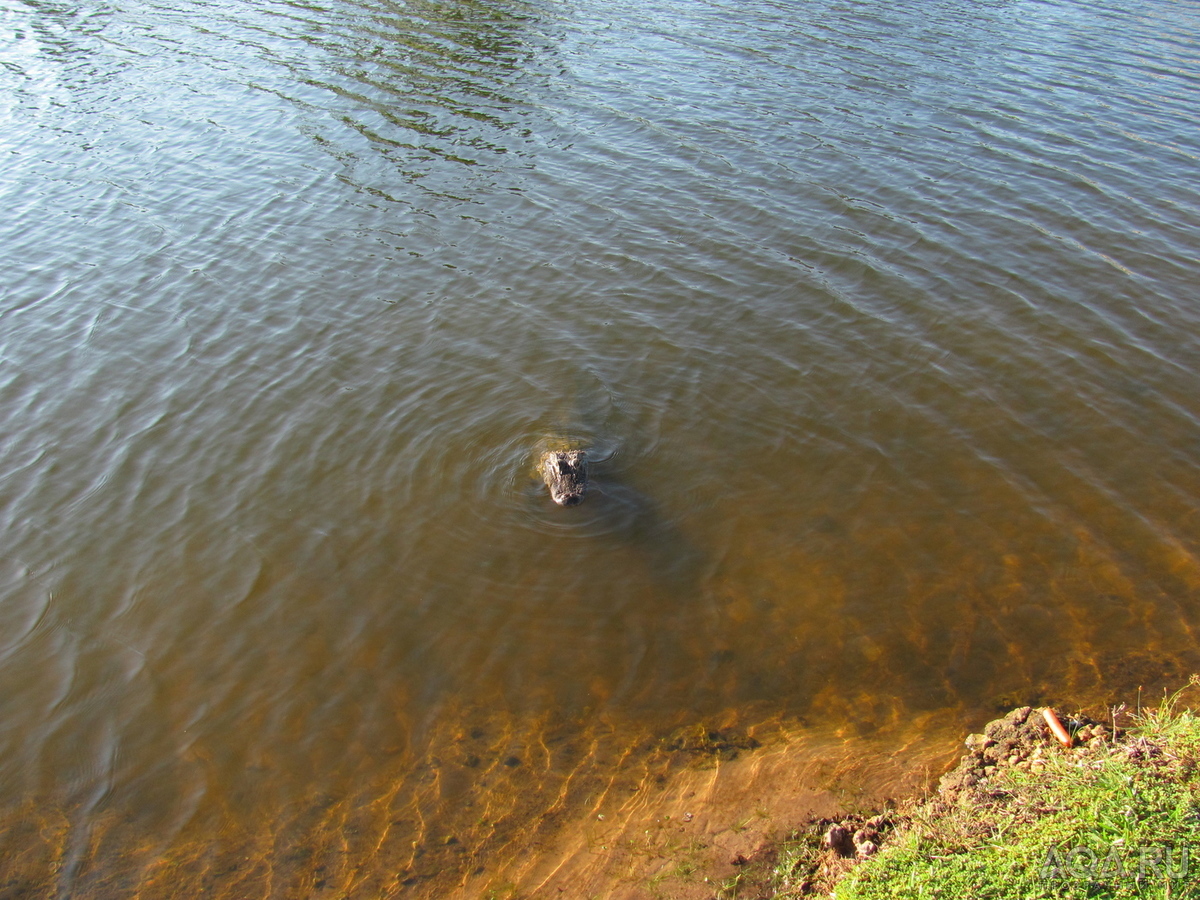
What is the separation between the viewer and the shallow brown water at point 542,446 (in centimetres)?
874

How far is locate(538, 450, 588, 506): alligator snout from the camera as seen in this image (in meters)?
11.6

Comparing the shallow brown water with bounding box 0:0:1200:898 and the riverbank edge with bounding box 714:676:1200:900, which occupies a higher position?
the riverbank edge with bounding box 714:676:1200:900

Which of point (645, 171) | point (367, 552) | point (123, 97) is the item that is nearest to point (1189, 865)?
point (367, 552)

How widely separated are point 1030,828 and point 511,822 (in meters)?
4.73

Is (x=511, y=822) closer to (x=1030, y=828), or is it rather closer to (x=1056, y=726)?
(x=1030, y=828)

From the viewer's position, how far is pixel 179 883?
7.78m

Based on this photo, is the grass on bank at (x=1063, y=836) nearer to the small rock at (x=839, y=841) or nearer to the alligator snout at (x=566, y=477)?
the small rock at (x=839, y=841)

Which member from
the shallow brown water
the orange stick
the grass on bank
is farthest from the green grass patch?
the shallow brown water

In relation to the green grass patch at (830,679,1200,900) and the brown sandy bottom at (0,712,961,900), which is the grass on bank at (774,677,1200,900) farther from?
A: the brown sandy bottom at (0,712,961,900)

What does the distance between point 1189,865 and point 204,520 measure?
1184 cm

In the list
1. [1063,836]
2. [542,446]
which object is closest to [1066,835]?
[1063,836]

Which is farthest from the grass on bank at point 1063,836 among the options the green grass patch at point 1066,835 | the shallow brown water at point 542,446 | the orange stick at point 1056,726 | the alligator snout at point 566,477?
the alligator snout at point 566,477

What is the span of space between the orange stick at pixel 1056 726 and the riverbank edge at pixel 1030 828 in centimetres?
1

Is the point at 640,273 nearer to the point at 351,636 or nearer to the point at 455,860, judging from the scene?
the point at 351,636
